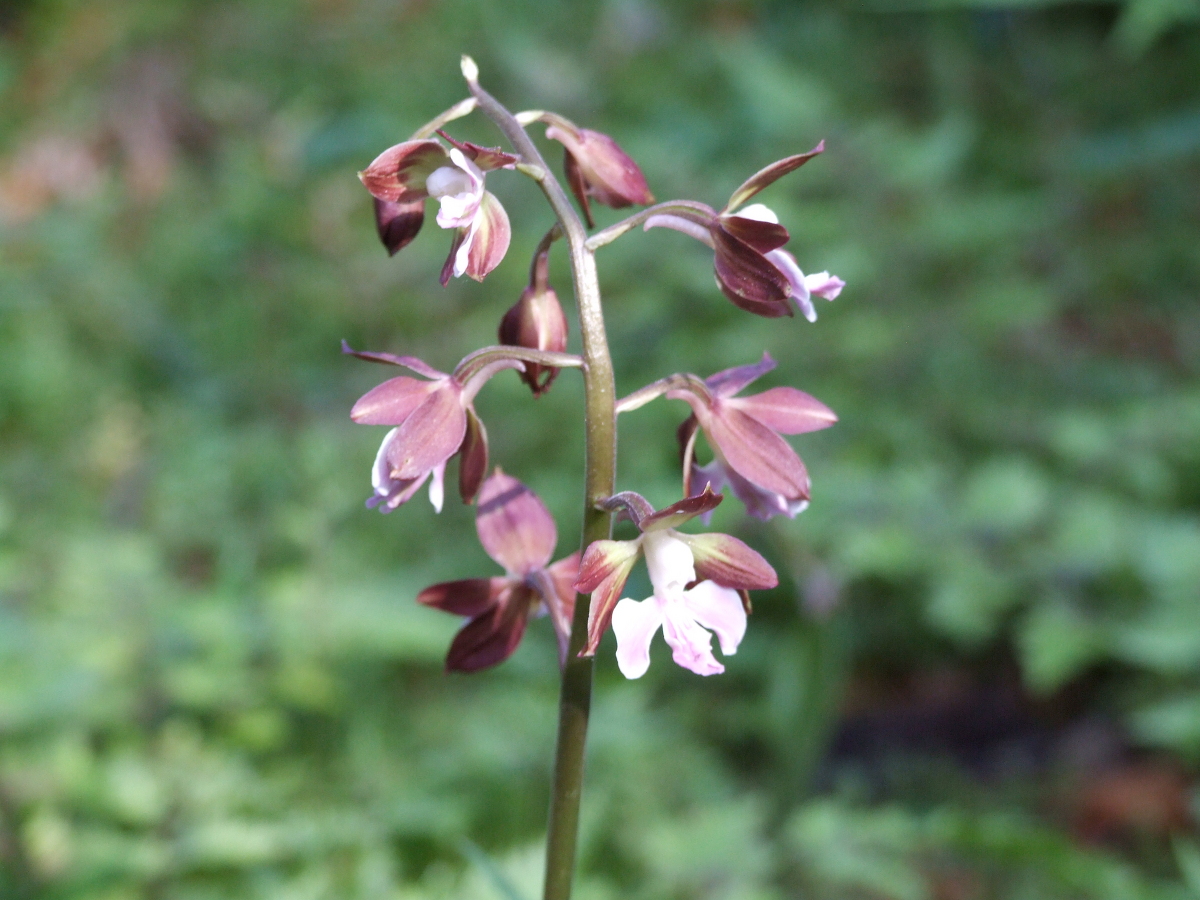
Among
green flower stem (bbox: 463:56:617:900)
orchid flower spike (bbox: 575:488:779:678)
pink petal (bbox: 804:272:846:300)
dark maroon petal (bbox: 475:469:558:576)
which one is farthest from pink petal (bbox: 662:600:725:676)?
pink petal (bbox: 804:272:846:300)

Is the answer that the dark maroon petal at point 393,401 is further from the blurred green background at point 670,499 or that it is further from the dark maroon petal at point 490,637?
the blurred green background at point 670,499

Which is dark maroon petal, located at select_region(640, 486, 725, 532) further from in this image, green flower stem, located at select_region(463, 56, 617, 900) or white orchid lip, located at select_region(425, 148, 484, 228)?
white orchid lip, located at select_region(425, 148, 484, 228)

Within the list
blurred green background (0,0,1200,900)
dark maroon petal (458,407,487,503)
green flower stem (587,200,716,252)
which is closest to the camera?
green flower stem (587,200,716,252)

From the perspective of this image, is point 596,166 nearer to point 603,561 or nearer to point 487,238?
point 487,238

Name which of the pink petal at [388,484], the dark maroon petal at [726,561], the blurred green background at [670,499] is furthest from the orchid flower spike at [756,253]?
the blurred green background at [670,499]

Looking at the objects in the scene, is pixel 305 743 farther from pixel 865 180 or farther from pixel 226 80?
pixel 226 80

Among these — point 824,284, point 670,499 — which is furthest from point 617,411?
point 670,499

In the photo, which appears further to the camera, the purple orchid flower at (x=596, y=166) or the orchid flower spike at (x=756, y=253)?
the purple orchid flower at (x=596, y=166)
